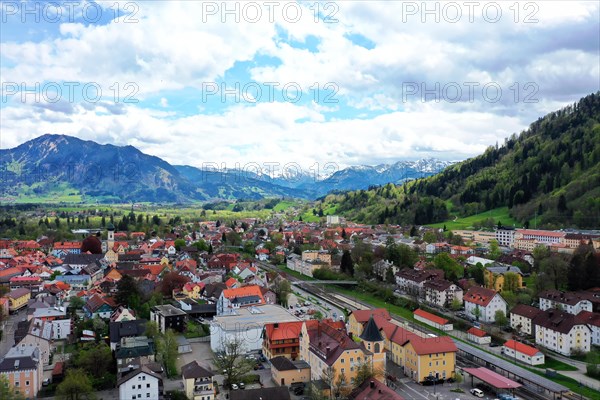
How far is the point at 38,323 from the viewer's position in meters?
40.5

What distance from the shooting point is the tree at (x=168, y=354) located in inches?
1340

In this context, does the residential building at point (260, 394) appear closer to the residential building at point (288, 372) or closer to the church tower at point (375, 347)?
the residential building at point (288, 372)

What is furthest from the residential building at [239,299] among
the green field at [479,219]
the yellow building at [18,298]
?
the green field at [479,219]

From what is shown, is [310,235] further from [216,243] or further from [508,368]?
[508,368]

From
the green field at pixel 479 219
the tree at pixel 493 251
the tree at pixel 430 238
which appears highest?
the green field at pixel 479 219

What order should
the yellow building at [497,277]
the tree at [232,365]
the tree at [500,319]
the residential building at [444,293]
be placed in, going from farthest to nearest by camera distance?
the yellow building at [497,277]
the residential building at [444,293]
the tree at [500,319]
the tree at [232,365]

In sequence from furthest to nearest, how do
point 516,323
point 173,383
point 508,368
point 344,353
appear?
1. point 516,323
2. point 508,368
3. point 173,383
4. point 344,353

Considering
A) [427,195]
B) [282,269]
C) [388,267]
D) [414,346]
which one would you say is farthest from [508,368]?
[427,195]

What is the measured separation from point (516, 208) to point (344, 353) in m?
89.2

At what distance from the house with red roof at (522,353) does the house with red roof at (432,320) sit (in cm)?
632

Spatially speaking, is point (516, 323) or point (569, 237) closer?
point (516, 323)

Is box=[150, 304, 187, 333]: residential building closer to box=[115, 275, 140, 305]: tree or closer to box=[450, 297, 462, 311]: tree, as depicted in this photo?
box=[115, 275, 140, 305]: tree

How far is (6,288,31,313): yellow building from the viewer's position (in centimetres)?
5278

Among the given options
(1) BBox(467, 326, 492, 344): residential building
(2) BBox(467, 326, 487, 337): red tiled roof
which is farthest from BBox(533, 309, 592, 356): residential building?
(2) BBox(467, 326, 487, 337): red tiled roof
